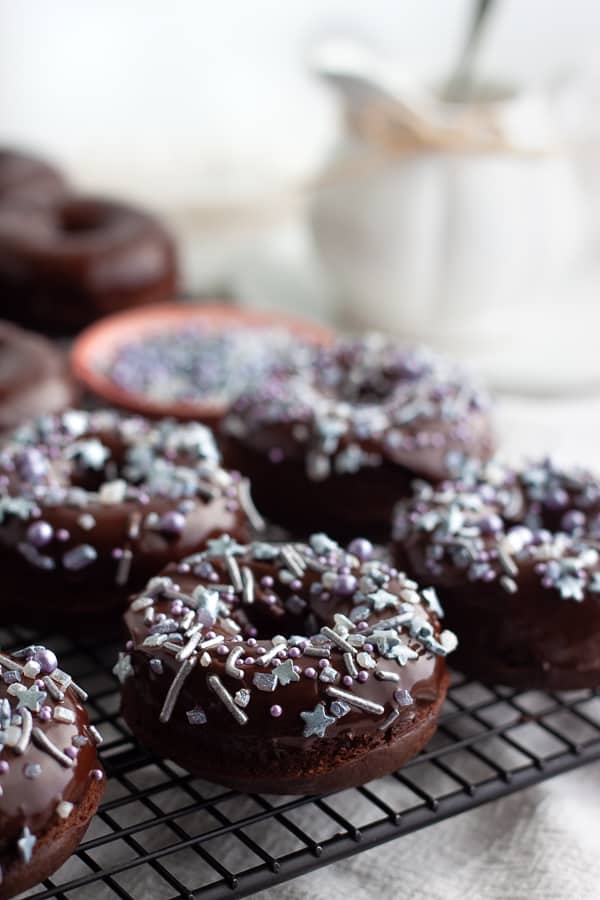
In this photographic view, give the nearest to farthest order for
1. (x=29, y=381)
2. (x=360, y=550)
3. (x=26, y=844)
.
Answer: (x=26, y=844)
(x=360, y=550)
(x=29, y=381)

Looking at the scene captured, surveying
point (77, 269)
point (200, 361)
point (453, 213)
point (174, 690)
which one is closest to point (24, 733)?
point (174, 690)

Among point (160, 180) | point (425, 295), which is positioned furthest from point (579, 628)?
point (160, 180)

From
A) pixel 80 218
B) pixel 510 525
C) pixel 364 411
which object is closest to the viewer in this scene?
pixel 510 525

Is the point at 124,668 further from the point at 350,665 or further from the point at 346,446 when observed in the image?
the point at 346,446

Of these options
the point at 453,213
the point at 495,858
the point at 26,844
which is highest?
the point at 453,213

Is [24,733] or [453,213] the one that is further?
[453,213]

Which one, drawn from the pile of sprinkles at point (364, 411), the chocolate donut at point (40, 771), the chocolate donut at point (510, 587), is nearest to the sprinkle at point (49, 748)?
the chocolate donut at point (40, 771)

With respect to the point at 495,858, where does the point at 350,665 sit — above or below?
above

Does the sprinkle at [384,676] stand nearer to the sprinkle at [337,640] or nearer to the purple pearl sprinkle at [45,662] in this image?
the sprinkle at [337,640]
